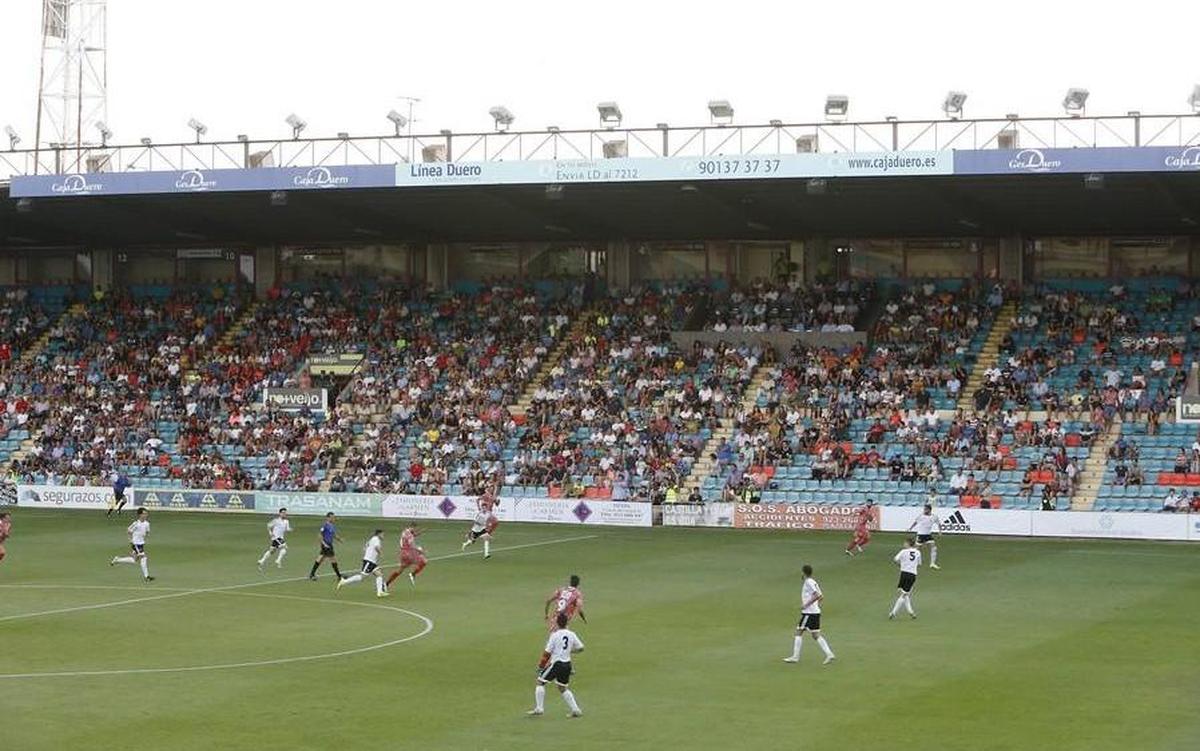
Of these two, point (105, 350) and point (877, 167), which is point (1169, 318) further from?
point (105, 350)

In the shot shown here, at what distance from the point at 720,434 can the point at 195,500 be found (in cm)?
2039

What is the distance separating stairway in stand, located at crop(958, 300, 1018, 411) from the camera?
204 ft

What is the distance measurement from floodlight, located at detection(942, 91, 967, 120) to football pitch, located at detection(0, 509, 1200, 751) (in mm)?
15638

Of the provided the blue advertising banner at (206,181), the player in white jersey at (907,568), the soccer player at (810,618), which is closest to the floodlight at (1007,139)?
the blue advertising banner at (206,181)

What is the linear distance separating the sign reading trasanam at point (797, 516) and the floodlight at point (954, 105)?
532 inches

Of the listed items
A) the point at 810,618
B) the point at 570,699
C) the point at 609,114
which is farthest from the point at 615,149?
the point at 570,699

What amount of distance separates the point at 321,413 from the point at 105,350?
566 inches

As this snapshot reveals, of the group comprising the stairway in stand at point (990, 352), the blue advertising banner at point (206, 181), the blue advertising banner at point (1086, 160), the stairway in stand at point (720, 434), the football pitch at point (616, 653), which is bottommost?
the football pitch at point (616, 653)

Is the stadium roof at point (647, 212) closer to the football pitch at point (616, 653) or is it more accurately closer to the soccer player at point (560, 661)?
the football pitch at point (616, 653)

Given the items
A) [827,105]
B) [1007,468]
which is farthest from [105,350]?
[1007,468]

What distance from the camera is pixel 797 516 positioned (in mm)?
56250

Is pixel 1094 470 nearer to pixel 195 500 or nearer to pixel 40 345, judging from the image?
pixel 195 500

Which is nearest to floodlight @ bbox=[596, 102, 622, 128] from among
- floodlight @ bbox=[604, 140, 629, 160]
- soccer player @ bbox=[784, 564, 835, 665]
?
floodlight @ bbox=[604, 140, 629, 160]

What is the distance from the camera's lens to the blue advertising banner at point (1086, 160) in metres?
54.6
